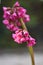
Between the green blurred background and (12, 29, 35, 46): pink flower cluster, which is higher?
the green blurred background

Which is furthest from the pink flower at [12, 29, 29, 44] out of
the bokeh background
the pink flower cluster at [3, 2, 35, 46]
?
the bokeh background

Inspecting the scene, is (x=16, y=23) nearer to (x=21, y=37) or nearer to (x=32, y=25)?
(x=21, y=37)

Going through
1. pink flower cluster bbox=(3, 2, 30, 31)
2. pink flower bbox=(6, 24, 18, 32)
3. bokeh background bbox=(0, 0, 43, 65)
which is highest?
bokeh background bbox=(0, 0, 43, 65)

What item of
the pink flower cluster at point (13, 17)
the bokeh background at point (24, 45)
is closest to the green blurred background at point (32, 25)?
the bokeh background at point (24, 45)

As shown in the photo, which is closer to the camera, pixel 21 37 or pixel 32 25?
pixel 21 37

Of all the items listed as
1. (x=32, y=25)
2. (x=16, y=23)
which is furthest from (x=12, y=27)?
(x=32, y=25)

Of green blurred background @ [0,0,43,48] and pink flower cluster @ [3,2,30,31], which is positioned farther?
green blurred background @ [0,0,43,48]

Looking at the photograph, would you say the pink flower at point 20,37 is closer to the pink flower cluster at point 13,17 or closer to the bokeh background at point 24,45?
the pink flower cluster at point 13,17

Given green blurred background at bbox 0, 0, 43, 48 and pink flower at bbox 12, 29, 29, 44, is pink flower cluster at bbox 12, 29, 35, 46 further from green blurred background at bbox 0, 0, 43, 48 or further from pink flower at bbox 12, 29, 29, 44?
green blurred background at bbox 0, 0, 43, 48

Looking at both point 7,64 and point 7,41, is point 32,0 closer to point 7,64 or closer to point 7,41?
point 7,41
